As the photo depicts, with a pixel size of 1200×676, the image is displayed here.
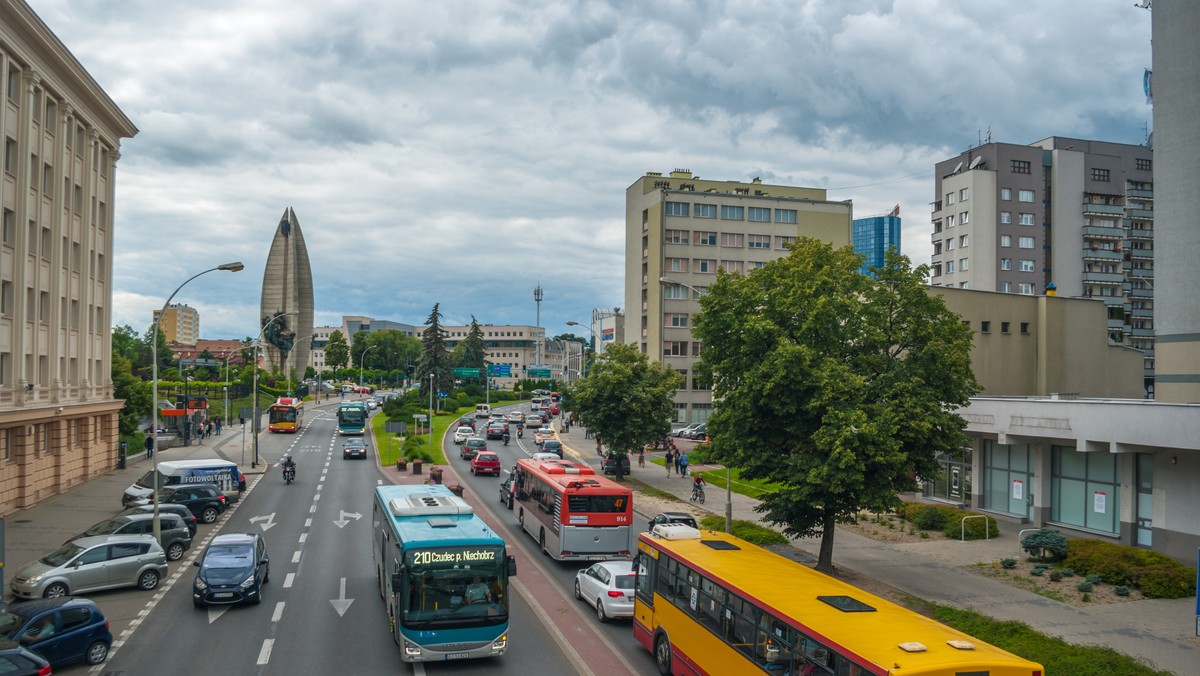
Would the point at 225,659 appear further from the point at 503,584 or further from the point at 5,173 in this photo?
the point at 5,173

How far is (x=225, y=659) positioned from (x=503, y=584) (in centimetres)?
626

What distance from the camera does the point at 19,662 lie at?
566 inches

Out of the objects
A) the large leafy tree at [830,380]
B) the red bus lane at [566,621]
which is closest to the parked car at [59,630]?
the red bus lane at [566,621]

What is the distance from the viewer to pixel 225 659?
17.6 metres

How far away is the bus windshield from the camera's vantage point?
16438mm

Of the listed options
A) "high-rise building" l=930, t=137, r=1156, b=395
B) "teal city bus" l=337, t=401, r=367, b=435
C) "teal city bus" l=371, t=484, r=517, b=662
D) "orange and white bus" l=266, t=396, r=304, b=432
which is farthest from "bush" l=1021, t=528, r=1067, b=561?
"orange and white bus" l=266, t=396, r=304, b=432

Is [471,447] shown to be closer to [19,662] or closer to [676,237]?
[676,237]

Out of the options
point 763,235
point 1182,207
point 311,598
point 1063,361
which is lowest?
point 311,598

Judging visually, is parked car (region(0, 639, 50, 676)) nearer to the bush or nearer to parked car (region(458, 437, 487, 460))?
the bush

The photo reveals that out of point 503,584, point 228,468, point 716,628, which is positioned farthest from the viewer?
point 228,468

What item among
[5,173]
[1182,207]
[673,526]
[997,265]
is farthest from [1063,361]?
[5,173]

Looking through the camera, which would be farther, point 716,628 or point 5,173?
point 5,173

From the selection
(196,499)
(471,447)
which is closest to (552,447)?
(471,447)

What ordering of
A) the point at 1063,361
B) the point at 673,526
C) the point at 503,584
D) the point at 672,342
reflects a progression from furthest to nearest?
the point at 672,342 < the point at 1063,361 < the point at 673,526 < the point at 503,584
